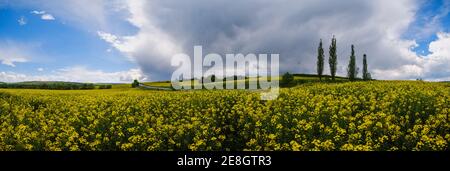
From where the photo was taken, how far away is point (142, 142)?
38.9 feet

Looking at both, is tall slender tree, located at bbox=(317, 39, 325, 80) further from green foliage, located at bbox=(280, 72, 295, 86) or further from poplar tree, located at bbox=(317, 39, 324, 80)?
green foliage, located at bbox=(280, 72, 295, 86)

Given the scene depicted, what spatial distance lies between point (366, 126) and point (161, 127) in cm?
665

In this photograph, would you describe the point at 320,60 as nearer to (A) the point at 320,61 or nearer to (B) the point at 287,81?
(A) the point at 320,61

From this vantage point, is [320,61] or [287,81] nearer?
[287,81]

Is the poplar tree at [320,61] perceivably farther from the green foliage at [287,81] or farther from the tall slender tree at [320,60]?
the green foliage at [287,81]

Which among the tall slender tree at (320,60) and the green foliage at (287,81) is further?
the tall slender tree at (320,60)

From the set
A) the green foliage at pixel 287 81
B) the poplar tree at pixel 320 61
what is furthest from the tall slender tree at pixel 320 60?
the green foliage at pixel 287 81

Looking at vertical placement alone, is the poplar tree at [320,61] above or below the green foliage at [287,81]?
above

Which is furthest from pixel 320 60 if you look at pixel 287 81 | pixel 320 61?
pixel 287 81

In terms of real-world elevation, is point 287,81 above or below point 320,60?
below

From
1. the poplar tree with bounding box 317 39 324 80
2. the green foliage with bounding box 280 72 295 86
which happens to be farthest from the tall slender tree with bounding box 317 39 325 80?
the green foliage with bounding box 280 72 295 86
